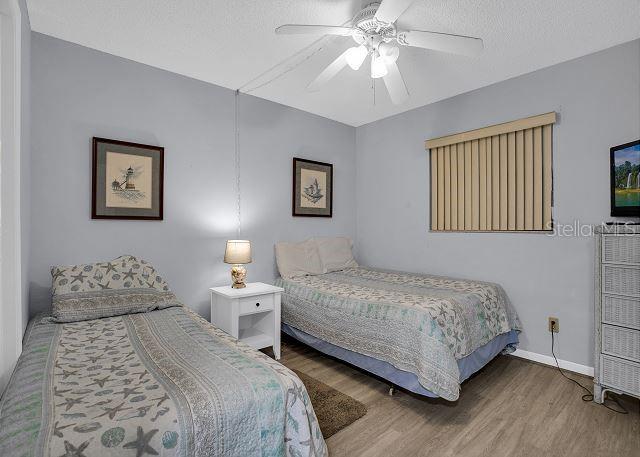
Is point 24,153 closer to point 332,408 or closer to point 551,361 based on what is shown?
point 332,408

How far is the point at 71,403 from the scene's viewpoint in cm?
103

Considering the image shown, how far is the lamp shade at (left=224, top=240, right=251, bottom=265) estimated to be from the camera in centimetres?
282

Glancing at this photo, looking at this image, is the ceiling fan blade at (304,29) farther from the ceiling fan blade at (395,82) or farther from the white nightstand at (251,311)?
the white nightstand at (251,311)

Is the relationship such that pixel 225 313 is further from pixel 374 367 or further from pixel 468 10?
pixel 468 10

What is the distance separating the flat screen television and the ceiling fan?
52.8 inches

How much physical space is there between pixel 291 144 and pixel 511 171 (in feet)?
7.10

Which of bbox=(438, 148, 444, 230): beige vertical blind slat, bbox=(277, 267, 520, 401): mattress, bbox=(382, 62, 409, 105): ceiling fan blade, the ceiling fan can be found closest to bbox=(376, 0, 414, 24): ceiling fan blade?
the ceiling fan

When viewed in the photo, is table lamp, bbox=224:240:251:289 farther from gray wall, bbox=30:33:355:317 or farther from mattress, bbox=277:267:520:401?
mattress, bbox=277:267:520:401

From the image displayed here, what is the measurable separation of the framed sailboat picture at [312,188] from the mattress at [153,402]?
2.29m

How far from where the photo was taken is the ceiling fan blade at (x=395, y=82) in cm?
213

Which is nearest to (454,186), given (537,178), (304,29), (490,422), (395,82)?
(537,178)

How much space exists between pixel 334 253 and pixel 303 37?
2.20m

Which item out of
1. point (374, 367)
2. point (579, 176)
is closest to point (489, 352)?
point (374, 367)

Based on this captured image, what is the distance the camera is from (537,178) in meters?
2.84
